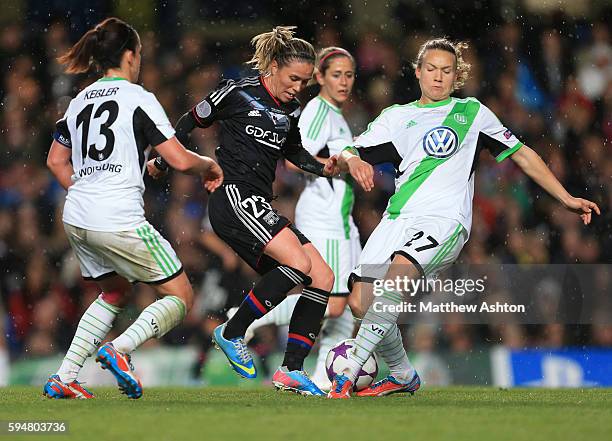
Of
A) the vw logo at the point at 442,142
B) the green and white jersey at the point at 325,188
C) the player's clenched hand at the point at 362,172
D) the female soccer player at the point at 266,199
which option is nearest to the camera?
the player's clenched hand at the point at 362,172

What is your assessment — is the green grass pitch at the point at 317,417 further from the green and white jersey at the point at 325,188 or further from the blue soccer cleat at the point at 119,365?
the green and white jersey at the point at 325,188

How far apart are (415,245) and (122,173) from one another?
1646 millimetres

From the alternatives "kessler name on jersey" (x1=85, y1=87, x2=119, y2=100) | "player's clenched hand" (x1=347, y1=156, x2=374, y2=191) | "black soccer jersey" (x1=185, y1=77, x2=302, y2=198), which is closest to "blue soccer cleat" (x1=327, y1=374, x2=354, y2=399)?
"player's clenched hand" (x1=347, y1=156, x2=374, y2=191)

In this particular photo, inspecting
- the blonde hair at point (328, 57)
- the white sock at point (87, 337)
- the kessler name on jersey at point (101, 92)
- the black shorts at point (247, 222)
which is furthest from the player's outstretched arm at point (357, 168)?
the blonde hair at point (328, 57)

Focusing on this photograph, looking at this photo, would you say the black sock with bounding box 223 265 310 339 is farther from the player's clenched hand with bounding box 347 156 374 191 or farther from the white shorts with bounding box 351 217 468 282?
the player's clenched hand with bounding box 347 156 374 191

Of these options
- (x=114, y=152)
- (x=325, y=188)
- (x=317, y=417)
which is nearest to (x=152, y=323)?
(x=114, y=152)

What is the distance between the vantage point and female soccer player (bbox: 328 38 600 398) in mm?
6008

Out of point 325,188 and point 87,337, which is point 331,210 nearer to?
point 325,188

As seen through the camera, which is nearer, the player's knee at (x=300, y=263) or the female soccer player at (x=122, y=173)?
the female soccer player at (x=122, y=173)

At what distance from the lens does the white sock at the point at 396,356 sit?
638 centimetres

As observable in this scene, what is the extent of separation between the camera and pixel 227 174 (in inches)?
250

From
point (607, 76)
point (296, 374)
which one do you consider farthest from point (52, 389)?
point (607, 76)

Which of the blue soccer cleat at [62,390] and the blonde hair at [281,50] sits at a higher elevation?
the blonde hair at [281,50]

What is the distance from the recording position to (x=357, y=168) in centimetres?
602
